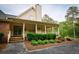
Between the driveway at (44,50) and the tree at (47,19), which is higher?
the tree at (47,19)

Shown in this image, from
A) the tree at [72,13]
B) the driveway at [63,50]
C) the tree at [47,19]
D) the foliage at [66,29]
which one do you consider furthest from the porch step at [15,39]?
the tree at [72,13]

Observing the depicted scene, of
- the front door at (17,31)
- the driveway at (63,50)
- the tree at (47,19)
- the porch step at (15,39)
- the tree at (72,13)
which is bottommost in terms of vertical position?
the driveway at (63,50)

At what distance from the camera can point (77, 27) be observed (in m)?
4.83

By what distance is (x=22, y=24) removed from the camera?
479 cm

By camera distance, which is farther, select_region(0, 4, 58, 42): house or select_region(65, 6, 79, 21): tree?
select_region(65, 6, 79, 21): tree

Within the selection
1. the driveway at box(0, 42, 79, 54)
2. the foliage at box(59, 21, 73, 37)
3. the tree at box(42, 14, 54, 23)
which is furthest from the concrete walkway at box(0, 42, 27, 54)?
the foliage at box(59, 21, 73, 37)

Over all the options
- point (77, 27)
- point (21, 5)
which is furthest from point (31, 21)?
point (77, 27)

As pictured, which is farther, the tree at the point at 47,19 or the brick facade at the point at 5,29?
the tree at the point at 47,19

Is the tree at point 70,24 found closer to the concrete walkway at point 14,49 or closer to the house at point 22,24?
the house at point 22,24

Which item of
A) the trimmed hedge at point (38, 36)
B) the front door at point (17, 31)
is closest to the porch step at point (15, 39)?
the front door at point (17, 31)

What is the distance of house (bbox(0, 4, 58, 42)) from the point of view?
186 inches

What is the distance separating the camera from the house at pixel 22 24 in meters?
4.72

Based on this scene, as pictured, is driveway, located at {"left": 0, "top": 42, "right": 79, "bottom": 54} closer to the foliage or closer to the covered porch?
the covered porch
